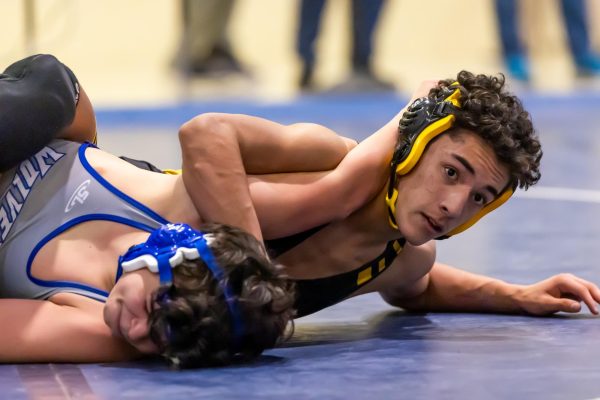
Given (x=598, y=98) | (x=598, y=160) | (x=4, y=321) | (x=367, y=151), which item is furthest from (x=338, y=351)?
(x=598, y=98)

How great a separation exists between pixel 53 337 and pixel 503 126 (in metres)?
1.00

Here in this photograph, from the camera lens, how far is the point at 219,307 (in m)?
2.53

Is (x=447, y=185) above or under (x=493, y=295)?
above

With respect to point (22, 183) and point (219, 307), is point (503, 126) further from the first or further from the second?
point (22, 183)

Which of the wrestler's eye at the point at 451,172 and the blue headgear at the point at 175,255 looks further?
the wrestler's eye at the point at 451,172

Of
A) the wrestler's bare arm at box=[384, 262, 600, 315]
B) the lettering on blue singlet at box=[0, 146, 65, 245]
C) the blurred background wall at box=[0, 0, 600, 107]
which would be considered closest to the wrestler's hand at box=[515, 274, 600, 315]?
the wrestler's bare arm at box=[384, 262, 600, 315]

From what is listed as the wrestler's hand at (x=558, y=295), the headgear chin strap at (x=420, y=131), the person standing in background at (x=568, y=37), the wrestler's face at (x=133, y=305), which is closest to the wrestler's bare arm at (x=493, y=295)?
the wrestler's hand at (x=558, y=295)

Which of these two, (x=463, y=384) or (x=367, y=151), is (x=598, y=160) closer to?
(x=367, y=151)

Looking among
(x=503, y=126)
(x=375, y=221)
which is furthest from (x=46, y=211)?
(x=503, y=126)

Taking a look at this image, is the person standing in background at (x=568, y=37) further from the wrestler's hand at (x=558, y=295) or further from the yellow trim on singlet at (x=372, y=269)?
the yellow trim on singlet at (x=372, y=269)

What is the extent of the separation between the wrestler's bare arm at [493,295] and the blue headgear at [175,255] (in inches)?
30.9

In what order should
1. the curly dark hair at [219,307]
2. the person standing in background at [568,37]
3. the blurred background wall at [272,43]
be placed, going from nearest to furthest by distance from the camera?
the curly dark hair at [219,307] → the person standing in background at [568,37] → the blurred background wall at [272,43]

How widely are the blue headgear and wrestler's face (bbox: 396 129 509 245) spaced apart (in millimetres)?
467

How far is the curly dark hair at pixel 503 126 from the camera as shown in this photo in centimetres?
285
